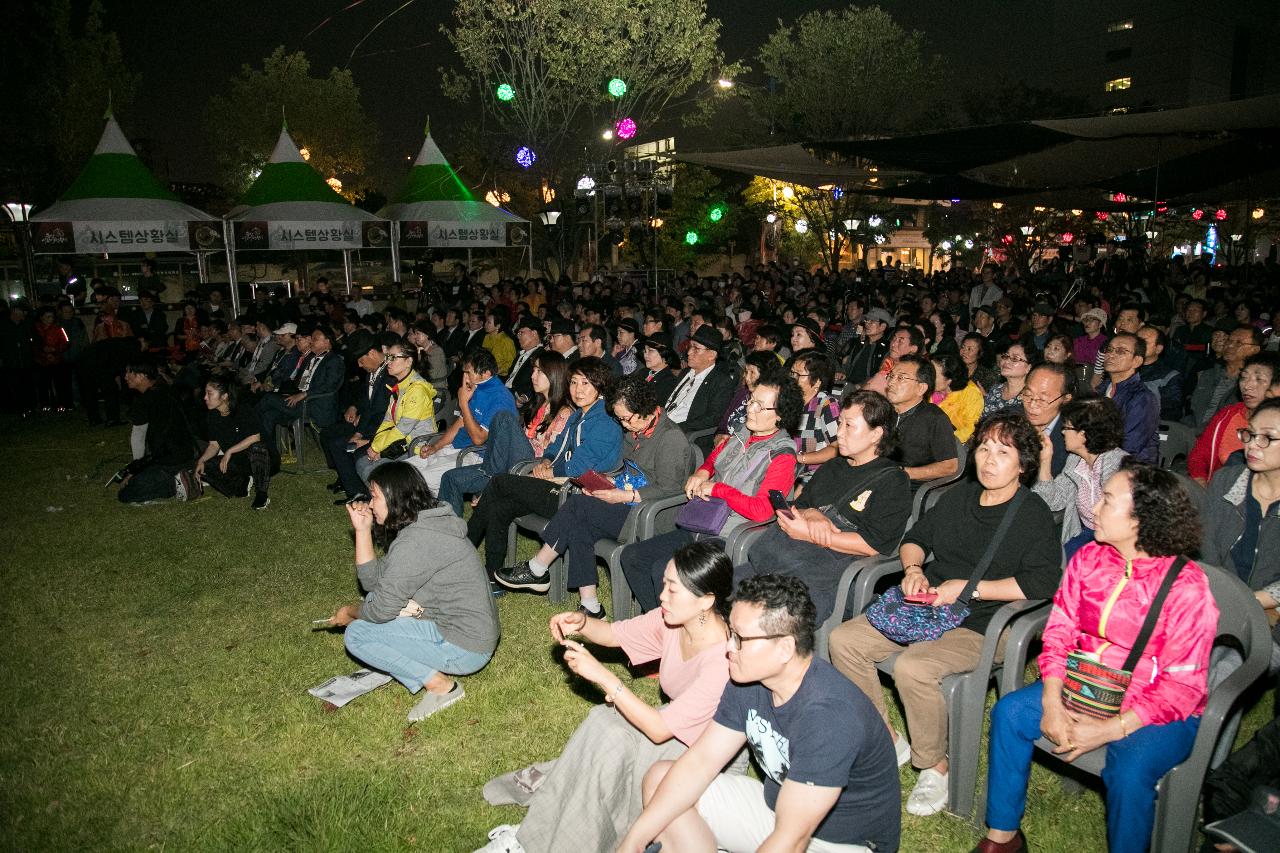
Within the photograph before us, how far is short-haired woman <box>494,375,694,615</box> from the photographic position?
495 centimetres

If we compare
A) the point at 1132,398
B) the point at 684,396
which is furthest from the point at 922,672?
the point at 684,396

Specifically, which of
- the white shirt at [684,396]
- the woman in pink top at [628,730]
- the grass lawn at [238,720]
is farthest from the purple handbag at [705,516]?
the white shirt at [684,396]

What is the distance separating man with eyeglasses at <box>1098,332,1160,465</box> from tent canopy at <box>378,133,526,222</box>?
13.7m

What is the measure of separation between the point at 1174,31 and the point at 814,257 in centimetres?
4794

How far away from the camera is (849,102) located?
96.6 feet

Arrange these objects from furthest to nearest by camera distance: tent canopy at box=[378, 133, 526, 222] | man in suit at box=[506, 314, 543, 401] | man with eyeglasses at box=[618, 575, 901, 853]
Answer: tent canopy at box=[378, 133, 526, 222], man in suit at box=[506, 314, 543, 401], man with eyeglasses at box=[618, 575, 901, 853]

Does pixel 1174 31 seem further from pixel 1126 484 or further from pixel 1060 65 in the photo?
pixel 1126 484

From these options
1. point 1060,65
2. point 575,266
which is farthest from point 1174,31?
point 575,266

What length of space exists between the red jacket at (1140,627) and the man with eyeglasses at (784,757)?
95 cm

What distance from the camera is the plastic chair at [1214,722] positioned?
2723 mm

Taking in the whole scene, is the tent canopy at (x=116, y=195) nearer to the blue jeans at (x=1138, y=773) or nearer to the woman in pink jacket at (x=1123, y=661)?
the woman in pink jacket at (x=1123, y=661)

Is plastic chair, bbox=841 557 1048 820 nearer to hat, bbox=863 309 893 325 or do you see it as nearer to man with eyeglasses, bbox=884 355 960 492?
man with eyeglasses, bbox=884 355 960 492

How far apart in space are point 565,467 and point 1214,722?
3626 millimetres

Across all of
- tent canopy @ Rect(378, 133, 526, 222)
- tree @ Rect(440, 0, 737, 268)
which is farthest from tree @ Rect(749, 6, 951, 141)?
tent canopy @ Rect(378, 133, 526, 222)
